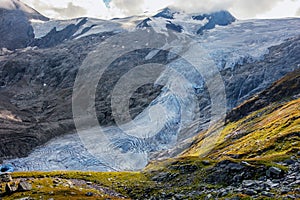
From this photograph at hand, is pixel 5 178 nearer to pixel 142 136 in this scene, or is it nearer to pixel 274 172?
pixel 274 172

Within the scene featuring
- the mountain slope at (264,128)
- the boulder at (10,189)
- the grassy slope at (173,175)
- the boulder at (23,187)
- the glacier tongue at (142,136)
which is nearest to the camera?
the grassy slope at (173,175)

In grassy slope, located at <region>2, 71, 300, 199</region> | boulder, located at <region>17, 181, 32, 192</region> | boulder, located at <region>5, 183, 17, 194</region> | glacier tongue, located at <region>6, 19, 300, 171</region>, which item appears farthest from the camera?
glacier tongue, located at <region>6, 19, 300, 171</region>

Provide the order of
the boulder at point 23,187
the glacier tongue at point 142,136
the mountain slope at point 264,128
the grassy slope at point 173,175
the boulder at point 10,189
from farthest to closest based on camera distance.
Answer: the glacier tongue at point 142,136
the mountain slope at point 264,128
the boulder at point 23,187
the boulder at point 10,189
the grassy slope at point 173,175

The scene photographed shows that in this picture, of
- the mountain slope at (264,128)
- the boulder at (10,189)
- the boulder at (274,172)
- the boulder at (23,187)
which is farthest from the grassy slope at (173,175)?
the boulder at (274,172)

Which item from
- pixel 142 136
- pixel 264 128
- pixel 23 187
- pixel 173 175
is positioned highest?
pixel 23 187

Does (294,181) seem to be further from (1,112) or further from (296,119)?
(1,112)

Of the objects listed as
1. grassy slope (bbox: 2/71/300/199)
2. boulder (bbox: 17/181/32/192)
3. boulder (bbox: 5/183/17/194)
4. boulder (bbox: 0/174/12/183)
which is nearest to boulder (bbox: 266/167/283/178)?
grassy slope (bbox: 2/71/300/199)

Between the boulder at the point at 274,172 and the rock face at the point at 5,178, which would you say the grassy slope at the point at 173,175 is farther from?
the rock face at the point at 5,178

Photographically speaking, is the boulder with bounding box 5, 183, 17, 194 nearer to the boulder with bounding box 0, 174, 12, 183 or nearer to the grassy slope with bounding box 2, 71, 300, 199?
the grassy slope with bounding box 2, 71, 300, 199

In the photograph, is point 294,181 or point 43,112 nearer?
point 294,181

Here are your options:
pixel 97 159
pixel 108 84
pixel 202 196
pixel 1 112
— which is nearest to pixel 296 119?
pixel 202 196

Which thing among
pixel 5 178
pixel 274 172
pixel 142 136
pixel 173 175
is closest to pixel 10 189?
pixel 5 178
